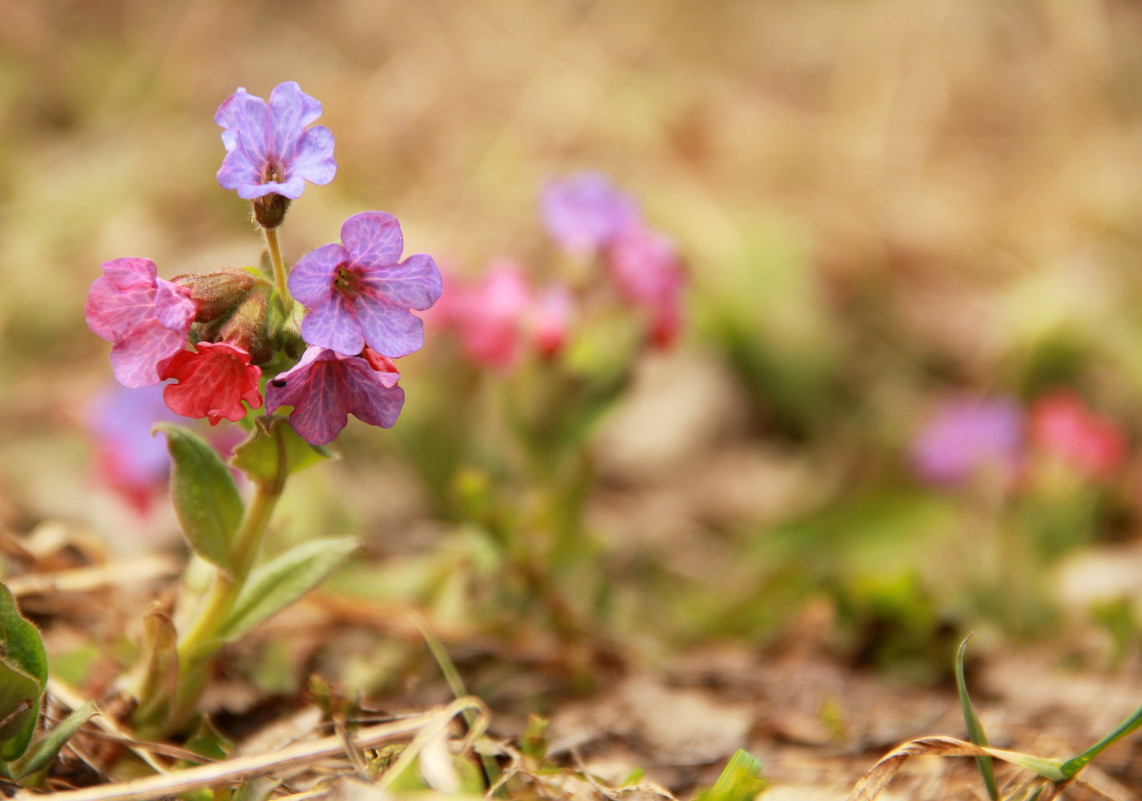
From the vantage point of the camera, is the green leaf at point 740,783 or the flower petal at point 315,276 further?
the green leaf at point 740,783

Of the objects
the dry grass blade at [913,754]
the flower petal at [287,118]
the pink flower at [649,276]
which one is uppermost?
the pink flower at [649,276]

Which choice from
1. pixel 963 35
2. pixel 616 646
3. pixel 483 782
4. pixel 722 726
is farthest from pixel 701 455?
pixel 963 35

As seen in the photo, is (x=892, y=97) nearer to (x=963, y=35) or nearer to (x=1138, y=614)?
(x=963, y=35)

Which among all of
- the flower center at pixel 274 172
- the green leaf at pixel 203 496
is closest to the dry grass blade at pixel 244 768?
the green leaf at pixel 203 496

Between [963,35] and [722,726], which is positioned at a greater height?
[963,35]

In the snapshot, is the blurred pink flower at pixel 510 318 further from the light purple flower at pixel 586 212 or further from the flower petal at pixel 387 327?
the flower petal at pixel 387 327
